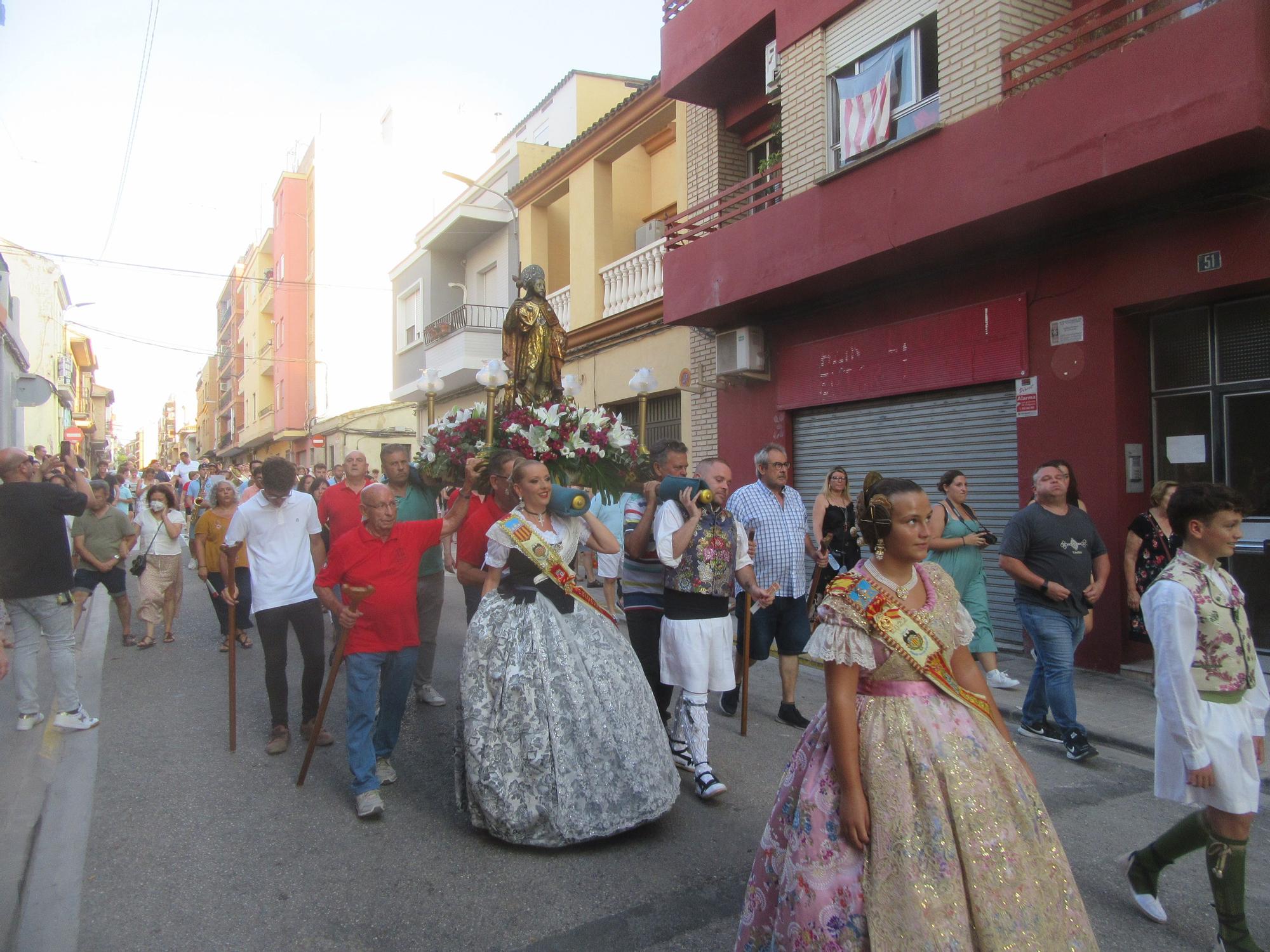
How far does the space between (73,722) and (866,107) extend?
9.18 metres

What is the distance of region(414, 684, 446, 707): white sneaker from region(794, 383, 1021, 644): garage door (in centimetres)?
526

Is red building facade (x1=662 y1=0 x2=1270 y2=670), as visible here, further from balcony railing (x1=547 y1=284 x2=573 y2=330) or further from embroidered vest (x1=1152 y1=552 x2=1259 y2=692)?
balcony railing (x1=547 y1=284 x2=573 y2=330)

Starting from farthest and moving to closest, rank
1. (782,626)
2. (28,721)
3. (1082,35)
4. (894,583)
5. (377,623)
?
(1082,35), (782,626), (28,721), (377,623), (894,583)

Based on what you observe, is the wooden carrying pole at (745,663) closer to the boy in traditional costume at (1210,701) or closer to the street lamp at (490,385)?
the street lamp at (490,385)

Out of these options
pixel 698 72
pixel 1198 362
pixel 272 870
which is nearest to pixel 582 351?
pixel 698 72

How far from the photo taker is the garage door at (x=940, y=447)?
890cm

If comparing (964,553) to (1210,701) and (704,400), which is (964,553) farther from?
(704,400)

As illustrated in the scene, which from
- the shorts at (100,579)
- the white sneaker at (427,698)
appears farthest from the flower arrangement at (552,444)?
the shorts at (100,579)

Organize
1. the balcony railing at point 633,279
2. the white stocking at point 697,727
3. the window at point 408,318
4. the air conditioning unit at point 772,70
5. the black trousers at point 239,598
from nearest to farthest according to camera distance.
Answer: the white stocking at point 697,727 < the black trousers at point 239,598 < the air conditioning unit at point 772,70 < the balcony railing at point 633,279 < the window at point 408,318

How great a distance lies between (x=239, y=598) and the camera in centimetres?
864

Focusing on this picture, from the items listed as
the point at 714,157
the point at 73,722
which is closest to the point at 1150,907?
the point at 73,722

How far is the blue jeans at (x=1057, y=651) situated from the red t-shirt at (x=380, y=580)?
3.61 meters

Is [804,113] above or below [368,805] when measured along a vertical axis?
above

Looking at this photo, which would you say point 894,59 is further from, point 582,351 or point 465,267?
point 465,267
